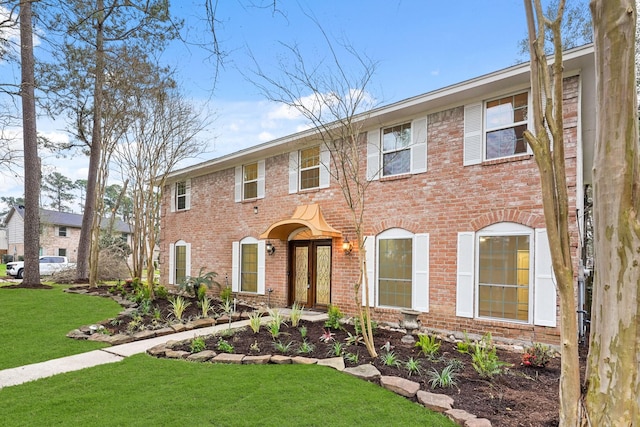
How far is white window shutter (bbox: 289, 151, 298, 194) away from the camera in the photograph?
1064cm

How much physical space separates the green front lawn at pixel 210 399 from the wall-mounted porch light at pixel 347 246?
424cm

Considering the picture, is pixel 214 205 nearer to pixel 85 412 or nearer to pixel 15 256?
pixel 85 412

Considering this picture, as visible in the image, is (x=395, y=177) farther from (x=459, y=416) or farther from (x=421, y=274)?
(x=459, y=416)

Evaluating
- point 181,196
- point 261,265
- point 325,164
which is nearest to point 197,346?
point 261,265

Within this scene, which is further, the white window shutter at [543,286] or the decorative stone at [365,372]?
the white window shutter at [543,286]

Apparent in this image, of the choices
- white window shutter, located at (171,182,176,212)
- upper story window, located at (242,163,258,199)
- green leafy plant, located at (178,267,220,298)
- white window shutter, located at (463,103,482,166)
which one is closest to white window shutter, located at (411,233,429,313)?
white window shutter, located at (463,103,482,166)

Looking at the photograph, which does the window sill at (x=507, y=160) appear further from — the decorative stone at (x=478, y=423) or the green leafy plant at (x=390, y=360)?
the decorative stone at (x=478, y=423)

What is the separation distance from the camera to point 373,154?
890 cm

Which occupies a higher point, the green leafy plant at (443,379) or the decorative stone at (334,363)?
the green leafy plant at (443,379)

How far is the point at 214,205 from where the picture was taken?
13.3 meters

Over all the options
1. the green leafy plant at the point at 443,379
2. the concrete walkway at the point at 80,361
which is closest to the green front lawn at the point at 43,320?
the concrete walkway at the point at 80,361

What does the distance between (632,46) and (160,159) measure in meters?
11.4

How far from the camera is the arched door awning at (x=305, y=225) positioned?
→ 356 inches

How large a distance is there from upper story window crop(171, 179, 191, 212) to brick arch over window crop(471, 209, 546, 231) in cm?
1070
